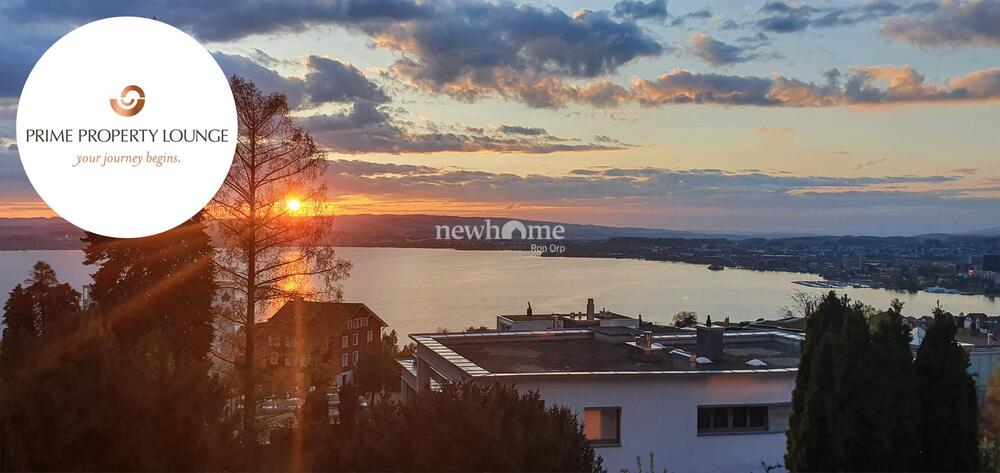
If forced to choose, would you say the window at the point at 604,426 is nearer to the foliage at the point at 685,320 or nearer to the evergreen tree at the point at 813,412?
the evergreen tree at the point at 813,412

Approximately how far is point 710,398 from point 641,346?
7.96ft

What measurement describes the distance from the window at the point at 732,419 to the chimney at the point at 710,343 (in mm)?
1609

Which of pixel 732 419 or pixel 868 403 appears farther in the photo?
pixel 732 419

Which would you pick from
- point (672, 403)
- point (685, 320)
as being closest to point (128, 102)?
point (672, 403)

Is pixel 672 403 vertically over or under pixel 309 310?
under

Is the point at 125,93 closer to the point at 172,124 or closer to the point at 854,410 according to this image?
the point at 172,124

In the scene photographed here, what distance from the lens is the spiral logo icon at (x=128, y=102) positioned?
1241cm

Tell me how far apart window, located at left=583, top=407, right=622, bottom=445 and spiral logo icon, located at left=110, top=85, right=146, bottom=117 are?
8926mm

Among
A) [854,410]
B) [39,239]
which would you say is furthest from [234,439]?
[39,239]

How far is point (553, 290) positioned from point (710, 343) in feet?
223

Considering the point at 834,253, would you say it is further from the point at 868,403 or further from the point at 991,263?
the point at 868,403

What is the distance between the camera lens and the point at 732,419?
13.9 meters

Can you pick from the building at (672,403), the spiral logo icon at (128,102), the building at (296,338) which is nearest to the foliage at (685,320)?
the building at (296,338)

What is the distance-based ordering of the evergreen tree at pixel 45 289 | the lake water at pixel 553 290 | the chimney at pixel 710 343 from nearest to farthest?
the chimney at pixel 710 343
the evergreen tree at pixel 45 289
the lake water at pixel 553 290
